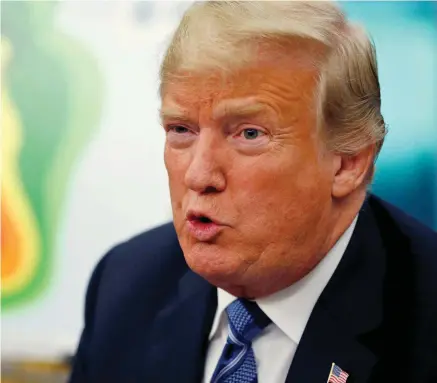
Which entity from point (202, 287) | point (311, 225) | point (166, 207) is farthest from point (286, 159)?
point (166, 207)

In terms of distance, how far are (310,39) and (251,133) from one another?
6.7 inches

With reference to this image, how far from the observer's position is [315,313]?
4.43ft

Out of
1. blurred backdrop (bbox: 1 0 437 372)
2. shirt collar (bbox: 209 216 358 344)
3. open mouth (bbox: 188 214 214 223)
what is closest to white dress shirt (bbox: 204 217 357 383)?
shirt collar (bbox: 209 216 358 344)

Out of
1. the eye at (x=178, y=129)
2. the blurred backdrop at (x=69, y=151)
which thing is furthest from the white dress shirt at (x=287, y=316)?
the blurred backdrop at (x=69, y=151)

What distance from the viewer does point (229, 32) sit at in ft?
3.95

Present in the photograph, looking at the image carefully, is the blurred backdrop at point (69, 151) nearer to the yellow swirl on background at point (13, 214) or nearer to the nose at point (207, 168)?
the yellow swirl on background at point (13, 214)

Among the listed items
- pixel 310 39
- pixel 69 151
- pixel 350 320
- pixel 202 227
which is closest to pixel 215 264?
pixel 202 227

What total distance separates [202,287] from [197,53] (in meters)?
0.51

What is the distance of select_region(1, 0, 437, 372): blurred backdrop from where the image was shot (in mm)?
1825

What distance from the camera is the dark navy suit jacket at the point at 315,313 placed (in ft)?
4.30

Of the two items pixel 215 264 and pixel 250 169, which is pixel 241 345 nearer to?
pixel 215 264

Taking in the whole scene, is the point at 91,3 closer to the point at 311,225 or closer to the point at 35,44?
the point at 35,44

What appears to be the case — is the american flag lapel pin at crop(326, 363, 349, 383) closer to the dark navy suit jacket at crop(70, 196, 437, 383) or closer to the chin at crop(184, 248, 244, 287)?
the dark navy suit jacket at crop(70, 196, 437, 383)

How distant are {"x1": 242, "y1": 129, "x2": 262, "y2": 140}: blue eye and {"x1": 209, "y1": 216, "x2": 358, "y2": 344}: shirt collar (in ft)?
0.90
